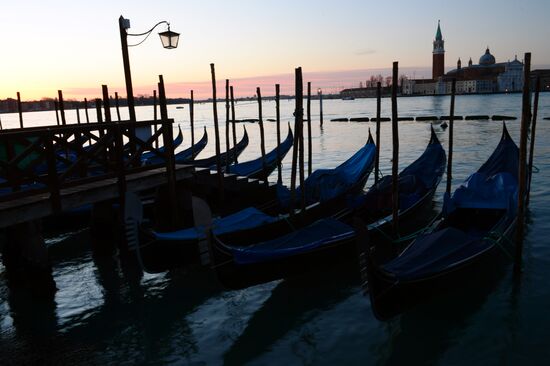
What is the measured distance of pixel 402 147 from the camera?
24000 millimetres

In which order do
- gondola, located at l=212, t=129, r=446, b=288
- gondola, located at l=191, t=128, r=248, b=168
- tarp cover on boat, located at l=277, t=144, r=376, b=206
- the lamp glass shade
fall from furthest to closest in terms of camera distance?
gondola, located at l=191, t=128, r=248, b=168, tarp cover on boat, located at l=277, t=144, r=376, b=206, the lamp glass shade, gondola, located at l=212, t=129, r=446, b=288

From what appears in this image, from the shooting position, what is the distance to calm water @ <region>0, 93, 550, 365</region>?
4887mm

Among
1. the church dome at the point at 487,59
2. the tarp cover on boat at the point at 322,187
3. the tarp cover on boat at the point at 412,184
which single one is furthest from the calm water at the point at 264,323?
the church dome at the point at 487,59

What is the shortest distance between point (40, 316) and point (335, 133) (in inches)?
1159

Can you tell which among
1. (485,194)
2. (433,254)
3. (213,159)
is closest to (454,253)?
(433,254)

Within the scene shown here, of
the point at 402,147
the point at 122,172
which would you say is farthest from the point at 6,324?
the point at 402,147

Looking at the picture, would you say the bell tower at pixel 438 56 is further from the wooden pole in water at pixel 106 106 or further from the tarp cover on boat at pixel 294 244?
the tarp cover on boat at pixel 294 244

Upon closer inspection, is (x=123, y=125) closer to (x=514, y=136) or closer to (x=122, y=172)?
(x=122, y=172)

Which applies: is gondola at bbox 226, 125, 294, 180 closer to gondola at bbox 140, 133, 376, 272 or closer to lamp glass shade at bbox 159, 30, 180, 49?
gondola at bbox 140, 133, 376, 272

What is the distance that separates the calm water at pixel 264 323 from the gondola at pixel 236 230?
1.51ft

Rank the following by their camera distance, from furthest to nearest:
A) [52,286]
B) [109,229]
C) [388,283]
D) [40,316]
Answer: [109,229], [52,286], [40,316], [388,283]

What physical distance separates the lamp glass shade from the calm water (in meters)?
3.79

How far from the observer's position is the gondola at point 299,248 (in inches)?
219

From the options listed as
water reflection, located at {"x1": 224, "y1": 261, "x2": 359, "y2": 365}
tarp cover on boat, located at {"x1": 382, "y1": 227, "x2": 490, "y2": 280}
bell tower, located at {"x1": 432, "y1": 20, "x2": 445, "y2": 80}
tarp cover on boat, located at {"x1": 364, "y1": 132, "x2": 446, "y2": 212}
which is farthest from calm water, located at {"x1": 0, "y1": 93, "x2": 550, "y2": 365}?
bell tower, located at {"x1": 432, "y1": 20, "x2": 445, "y2": 80}
